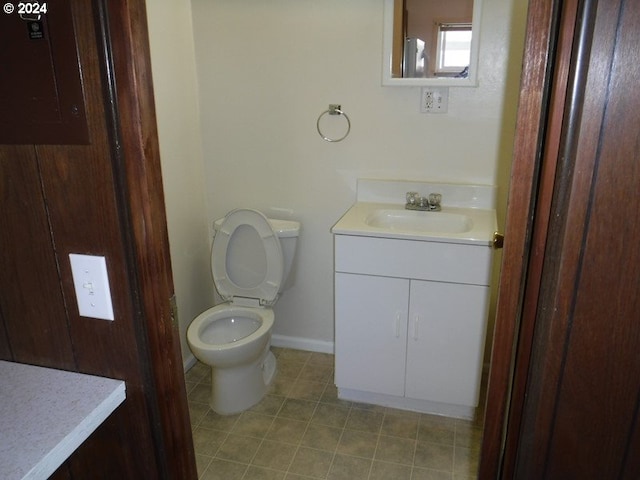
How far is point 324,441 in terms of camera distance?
6.53 ft

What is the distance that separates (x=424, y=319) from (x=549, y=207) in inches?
55.3

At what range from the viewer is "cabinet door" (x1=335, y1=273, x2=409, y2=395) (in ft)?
6.48

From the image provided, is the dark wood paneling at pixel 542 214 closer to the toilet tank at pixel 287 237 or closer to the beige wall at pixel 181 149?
the toilet tank at pixel 287 237

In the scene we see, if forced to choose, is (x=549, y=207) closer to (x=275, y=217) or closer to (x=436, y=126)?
(x=436, y=126)

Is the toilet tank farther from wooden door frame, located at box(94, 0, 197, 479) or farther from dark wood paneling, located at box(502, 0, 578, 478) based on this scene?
dark wood paneling, located at box(502, 0, 578, 478)

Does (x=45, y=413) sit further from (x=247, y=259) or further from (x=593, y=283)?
(x=247, y=259)

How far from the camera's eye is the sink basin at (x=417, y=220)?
2.09 m

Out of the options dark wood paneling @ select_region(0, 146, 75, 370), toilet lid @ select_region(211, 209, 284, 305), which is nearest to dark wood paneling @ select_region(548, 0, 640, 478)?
dark wood paneling @ select_region(0, 146, 75, 370)

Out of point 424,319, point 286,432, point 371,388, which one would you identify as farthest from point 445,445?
point 286,432

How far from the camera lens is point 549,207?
609mm

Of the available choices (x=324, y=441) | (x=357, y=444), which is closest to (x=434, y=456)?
(x=357, y=444)

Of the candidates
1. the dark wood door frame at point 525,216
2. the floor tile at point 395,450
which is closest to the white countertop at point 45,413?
the dark wood door frame at point 525,216

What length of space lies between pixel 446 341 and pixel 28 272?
1597 mm

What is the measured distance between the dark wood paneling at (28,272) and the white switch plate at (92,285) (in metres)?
0.04
